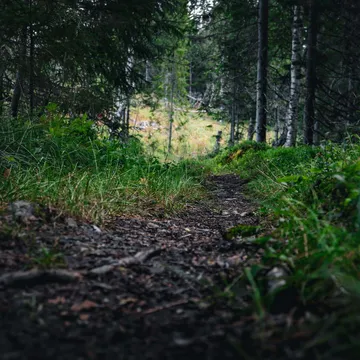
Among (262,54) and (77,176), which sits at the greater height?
(262,54)

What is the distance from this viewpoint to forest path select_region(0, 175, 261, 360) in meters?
1.16

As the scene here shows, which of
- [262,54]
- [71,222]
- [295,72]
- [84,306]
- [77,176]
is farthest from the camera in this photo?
[262,54]

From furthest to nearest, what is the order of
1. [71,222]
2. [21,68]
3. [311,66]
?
1. [311,66]
2. [21,68]
3. [71,222]

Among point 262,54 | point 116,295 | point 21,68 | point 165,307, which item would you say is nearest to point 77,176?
point 116,295

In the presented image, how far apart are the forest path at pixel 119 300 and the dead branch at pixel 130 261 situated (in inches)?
0.4

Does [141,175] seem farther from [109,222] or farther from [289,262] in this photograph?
[289,262]

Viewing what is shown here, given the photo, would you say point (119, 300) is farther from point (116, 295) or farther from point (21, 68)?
point (21, 68)

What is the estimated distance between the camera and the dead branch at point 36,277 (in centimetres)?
159

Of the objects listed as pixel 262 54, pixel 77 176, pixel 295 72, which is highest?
pixel 262 54

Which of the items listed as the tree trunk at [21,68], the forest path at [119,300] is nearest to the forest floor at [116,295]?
the forest path at [119,300]

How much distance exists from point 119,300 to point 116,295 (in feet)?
0.18

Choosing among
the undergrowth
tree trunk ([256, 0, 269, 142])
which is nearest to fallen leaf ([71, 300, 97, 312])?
the undergrowth

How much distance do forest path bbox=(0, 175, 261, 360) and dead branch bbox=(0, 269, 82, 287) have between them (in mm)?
13

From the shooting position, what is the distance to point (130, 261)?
200 cm
